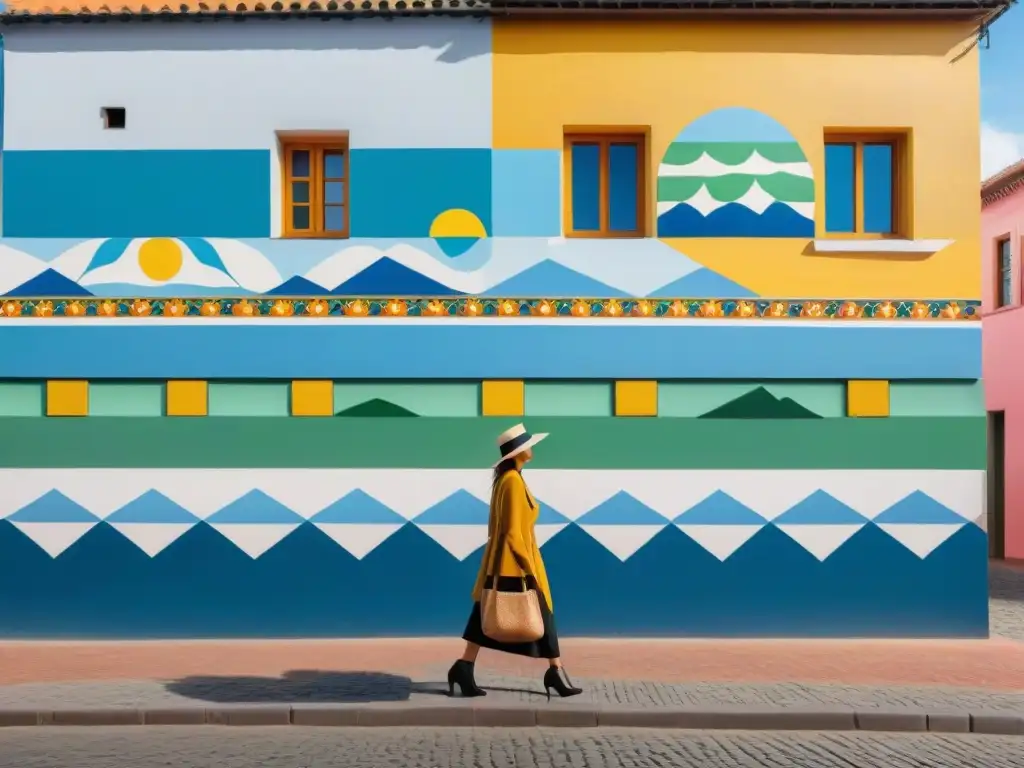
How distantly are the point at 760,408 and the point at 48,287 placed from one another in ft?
23.8

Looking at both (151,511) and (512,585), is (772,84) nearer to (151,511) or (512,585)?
(512,585)

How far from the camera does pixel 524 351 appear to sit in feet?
35.5

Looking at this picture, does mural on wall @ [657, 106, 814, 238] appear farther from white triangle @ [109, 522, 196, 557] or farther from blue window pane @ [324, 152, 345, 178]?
white triangle @ [109, 522, 196, 557]

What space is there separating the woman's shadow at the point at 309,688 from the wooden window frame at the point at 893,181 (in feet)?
19.6

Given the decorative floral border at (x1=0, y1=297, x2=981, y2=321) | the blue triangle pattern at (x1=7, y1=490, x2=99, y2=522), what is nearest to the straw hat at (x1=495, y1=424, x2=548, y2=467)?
the decorative floral border at (x1=0, y1=297, x2=981, y2=321)

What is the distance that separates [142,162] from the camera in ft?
36.3

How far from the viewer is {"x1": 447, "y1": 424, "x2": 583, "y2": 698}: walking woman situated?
7734 millimetres

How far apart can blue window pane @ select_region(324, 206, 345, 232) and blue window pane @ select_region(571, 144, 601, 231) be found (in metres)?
2.40

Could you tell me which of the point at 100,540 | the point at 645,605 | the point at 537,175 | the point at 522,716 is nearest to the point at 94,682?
the point at 100,540

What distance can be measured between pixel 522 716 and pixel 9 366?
260 inches

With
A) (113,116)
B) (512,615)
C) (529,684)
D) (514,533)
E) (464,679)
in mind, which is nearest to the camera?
(512,615)

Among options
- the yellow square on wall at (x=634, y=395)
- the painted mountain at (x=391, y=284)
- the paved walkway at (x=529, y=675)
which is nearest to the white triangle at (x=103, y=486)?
the paved walkway at (x=529, y=675)

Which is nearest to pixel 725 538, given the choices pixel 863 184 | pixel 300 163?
pixel 863 184

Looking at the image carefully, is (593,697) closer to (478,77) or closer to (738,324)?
(738,324)
